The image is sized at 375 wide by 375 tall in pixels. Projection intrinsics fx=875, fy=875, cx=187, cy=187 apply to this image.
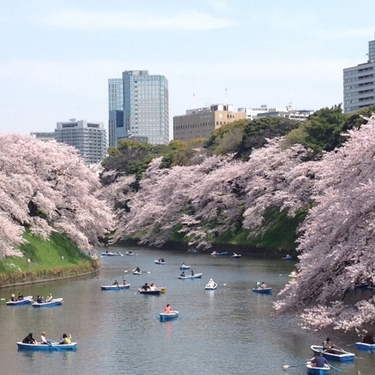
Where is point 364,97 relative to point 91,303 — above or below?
above

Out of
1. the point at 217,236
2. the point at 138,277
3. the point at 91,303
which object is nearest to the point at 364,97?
the point at 217,236

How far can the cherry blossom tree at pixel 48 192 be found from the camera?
62375 millimetres

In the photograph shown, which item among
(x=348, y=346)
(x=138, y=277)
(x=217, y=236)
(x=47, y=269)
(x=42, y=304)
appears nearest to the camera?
(x=348, y=346)

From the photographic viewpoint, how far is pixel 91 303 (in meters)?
50.3

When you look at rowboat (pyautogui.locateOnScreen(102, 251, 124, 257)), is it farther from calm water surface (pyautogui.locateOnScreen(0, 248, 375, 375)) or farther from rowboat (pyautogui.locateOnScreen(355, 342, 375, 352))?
rowboat (pyautogui.locateOnScreen(355, 342, 375, 352))

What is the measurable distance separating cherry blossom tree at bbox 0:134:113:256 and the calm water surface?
5.91 meters

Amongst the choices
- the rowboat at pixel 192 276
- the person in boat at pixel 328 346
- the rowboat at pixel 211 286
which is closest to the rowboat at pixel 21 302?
the rowboat at pixel 211 286

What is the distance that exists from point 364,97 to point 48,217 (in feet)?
430

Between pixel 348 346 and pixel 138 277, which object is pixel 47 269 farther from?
pixel 348 346

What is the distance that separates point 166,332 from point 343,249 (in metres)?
9.39

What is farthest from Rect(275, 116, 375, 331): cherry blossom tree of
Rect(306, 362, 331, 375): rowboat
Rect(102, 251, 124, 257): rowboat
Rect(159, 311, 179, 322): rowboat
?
Rect(102, 251, 124, 257): rowboat

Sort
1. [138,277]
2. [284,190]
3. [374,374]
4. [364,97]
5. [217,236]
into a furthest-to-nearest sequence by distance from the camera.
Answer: [364,97] < [217,236] < [284,190] < [138,277] < [374,374]

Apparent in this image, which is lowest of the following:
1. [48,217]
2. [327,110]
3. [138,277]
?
[138,277]

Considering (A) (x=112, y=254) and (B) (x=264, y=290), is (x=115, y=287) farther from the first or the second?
(A) (x=112, y=254)
